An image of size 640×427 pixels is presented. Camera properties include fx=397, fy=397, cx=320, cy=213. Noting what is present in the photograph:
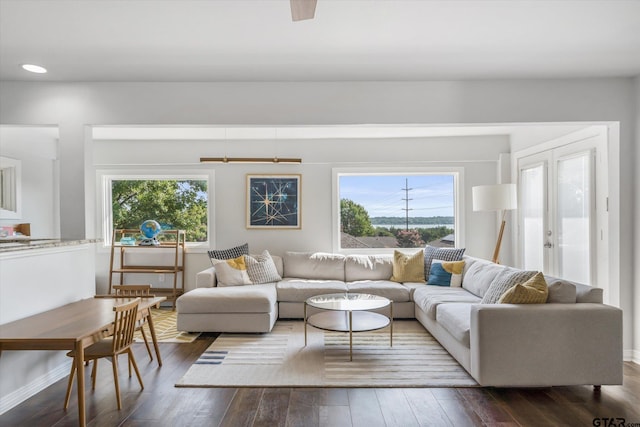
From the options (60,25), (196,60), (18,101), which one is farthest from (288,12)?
(18,101)

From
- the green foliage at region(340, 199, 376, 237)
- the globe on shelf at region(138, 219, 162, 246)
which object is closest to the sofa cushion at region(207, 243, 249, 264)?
the globe on shelf at region(138, 219, 162, 246)

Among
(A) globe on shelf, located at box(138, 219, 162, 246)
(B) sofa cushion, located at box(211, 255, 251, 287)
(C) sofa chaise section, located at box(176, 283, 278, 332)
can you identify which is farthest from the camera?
(A) globe on shelf, located at box(138, 219, 162, 246)

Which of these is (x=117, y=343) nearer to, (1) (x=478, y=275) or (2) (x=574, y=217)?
(1) (x=478, y=275)

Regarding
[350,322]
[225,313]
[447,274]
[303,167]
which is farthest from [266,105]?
[447,274]

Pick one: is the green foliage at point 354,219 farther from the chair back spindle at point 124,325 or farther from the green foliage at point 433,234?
the chair back spindle at point 124,325

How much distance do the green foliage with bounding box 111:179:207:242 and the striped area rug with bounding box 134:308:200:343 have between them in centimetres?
126

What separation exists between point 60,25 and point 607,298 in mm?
4925

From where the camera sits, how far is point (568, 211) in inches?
173

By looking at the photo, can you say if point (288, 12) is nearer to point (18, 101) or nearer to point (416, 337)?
point (18, 101)

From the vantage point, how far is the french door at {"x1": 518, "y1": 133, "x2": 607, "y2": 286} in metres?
3.96

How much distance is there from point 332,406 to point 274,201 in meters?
3.68

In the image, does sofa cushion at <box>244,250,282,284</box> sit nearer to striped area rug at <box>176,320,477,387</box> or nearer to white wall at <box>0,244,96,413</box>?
striped area rug at <box>176,320,477,387</box>

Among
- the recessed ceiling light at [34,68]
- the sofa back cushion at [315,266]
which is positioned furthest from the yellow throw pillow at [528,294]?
the recessed ceiling light at [34,68]

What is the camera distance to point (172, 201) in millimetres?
6078
